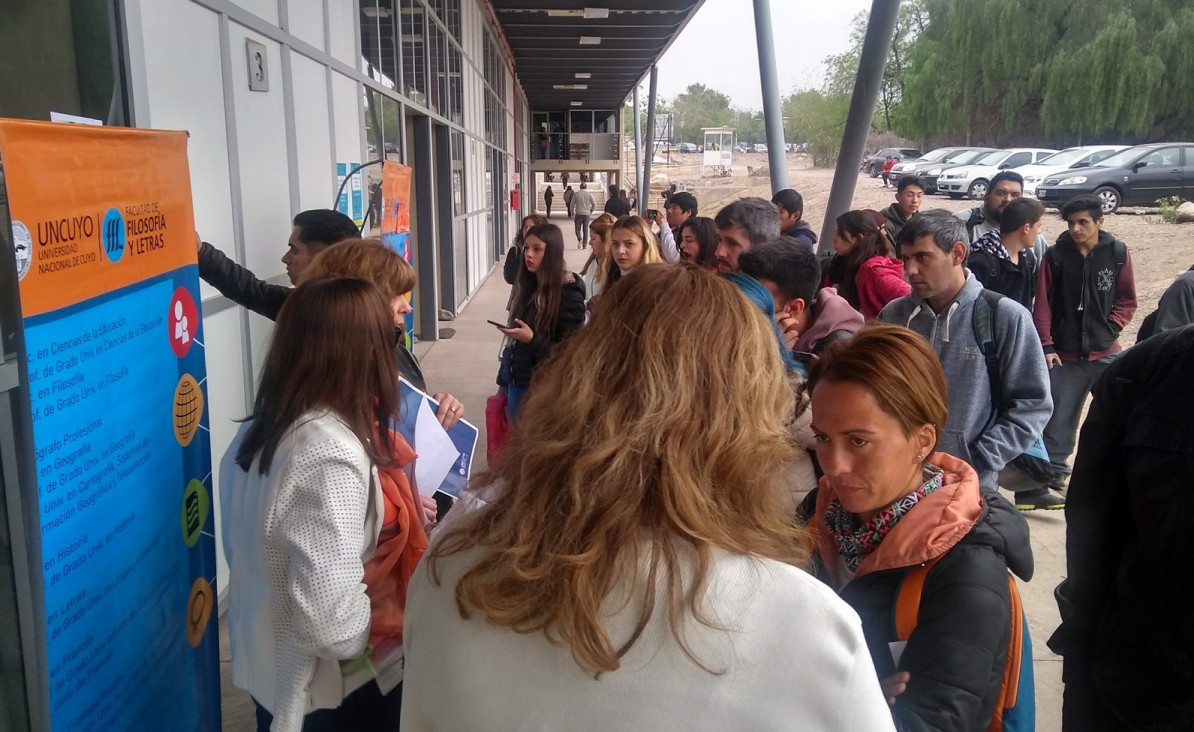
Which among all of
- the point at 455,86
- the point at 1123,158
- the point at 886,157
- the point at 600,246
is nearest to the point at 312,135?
the point at 600,246

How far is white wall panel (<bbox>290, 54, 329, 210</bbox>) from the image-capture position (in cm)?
407

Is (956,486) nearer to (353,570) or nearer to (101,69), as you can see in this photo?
(353,570)

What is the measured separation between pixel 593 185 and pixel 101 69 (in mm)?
50455

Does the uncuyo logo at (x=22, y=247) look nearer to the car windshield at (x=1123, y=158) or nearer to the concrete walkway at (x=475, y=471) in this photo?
the concrete walkway at (x=475, y=471)

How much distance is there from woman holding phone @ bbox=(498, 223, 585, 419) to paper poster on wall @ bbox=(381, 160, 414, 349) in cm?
69

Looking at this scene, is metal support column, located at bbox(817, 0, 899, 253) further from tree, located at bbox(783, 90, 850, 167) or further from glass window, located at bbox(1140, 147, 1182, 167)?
tree, located at bbox(783, 90, 850, 167)

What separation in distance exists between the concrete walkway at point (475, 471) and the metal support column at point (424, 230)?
1.00 feet

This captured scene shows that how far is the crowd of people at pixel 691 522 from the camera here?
915 millimetres

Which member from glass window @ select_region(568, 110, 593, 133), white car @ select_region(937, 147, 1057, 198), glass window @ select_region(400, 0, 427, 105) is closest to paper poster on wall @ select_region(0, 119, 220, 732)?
glass window @ select_region(400, 0, 427, 105)

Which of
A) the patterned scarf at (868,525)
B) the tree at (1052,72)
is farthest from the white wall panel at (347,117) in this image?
the tree at (1052,72)

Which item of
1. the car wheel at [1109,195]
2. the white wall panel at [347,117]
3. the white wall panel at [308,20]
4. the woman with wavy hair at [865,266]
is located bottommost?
the woman with wavy hair at [865,266]

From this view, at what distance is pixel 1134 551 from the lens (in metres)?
1.56

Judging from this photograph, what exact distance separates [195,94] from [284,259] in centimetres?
71

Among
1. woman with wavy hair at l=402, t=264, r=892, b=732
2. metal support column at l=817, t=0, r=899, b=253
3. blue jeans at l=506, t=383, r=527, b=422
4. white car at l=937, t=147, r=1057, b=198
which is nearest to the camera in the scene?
woman with wavy hair at l=402, t=264, r=892, b=732
